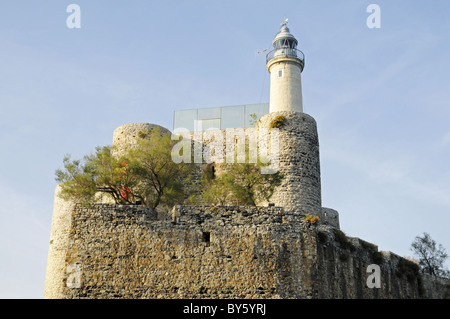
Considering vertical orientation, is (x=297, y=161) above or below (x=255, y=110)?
below

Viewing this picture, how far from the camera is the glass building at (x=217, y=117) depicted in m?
36.2

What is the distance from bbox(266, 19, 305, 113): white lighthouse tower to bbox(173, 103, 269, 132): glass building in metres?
1.14

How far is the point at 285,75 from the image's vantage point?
38.9 m

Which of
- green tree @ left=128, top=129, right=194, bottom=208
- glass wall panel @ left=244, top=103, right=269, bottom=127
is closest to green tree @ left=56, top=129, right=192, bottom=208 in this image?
green tree @ left=128, top=129, right=194, bottom=208

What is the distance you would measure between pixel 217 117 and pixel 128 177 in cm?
970

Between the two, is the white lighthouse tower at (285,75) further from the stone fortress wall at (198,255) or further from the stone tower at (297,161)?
the stone fortress wall at (198,255)

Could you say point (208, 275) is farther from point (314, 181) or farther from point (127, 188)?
point (314, 181)

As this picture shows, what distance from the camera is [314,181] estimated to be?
31969 millimetres

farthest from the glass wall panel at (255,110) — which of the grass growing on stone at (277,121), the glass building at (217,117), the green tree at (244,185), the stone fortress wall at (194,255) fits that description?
the stone fortress wall at (194,255)

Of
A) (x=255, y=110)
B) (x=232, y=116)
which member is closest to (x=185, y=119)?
(x=232, y=116)

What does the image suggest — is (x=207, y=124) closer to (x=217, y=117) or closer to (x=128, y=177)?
(x=217, y=117)

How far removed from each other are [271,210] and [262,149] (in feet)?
30.9
